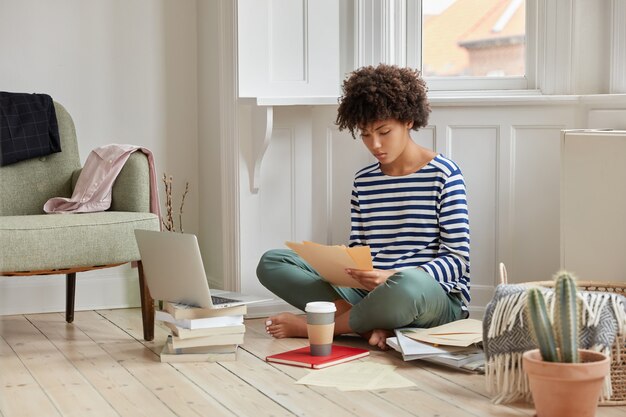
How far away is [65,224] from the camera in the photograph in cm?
284

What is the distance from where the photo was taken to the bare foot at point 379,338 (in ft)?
9.10

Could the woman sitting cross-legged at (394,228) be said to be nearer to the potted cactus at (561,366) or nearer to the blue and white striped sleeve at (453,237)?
the blue and white striped sleeve at (453,237)

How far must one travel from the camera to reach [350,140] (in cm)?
346

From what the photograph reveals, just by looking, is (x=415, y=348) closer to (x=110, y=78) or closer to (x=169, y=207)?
(x=169, y=207)

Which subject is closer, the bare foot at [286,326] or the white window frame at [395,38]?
the bare foot at [286,326]

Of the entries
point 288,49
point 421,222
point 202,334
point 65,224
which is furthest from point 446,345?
point 288,49

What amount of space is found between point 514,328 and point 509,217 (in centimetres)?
109

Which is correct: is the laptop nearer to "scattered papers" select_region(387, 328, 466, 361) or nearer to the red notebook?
the red notebook

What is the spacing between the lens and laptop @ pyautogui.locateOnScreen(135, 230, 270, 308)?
265cm

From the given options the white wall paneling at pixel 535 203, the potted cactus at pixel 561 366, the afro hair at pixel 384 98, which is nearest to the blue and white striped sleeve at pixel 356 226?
the afro hair at pixel 384 98

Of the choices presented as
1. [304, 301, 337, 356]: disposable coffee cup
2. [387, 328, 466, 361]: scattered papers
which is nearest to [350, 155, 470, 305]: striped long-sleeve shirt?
[387, 328, 466, 361]: scattered papers

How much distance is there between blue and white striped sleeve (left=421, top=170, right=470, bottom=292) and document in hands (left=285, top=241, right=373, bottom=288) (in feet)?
0.74

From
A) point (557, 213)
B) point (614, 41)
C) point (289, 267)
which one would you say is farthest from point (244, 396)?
point (614, 41)

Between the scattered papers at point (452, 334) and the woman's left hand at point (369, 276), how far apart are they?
0.56ft
